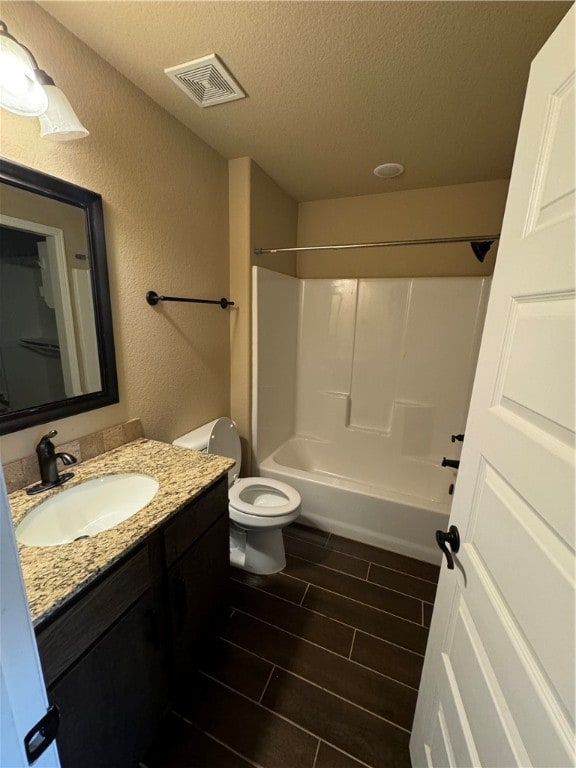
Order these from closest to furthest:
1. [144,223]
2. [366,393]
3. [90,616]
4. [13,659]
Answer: [13,659] → [90,616] → [144,223] → [366,393]

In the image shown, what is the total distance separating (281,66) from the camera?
125cm

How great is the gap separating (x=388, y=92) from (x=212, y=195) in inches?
40.2

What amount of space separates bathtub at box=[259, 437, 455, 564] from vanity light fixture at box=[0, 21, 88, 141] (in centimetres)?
201

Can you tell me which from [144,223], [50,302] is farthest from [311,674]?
[144,223]

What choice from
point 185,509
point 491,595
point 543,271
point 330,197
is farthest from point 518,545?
point 330,197

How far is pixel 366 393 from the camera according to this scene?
274cm

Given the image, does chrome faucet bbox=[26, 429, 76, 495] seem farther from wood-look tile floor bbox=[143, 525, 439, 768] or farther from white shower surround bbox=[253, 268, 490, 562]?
white shower surround bbox=[253, 268, 490, 562]

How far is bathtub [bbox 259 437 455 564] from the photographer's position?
6.42 ft

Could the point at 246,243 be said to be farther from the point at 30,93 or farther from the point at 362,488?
the point at 362,488

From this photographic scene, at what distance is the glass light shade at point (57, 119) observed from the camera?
932mm

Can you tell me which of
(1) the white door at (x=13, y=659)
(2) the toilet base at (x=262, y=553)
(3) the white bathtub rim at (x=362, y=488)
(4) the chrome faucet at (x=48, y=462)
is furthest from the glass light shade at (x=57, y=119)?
(3) the white bathtub rim at (x=362, y=488)

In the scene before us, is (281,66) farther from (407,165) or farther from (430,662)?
(430,662)

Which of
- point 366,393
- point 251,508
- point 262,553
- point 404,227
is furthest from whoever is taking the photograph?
point 366,393

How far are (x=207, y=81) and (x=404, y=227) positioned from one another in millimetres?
1710
